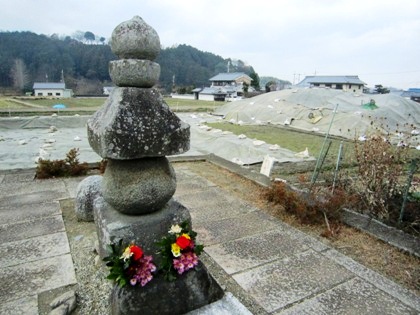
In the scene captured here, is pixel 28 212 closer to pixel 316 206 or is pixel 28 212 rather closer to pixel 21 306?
pixel 21 306

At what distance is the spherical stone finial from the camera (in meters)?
2.55

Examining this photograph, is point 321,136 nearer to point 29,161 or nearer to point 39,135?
point 29,161

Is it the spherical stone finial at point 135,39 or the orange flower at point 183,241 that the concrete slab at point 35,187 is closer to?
the spherical stone finial at point 135,39

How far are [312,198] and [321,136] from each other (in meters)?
10.5

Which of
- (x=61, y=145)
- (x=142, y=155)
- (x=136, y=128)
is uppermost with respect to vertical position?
(x=136, y=128)

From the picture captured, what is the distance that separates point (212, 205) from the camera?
4859mm

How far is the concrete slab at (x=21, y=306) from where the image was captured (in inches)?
95.3

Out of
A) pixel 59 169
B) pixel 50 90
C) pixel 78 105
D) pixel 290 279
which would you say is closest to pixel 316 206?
pixel 290 279

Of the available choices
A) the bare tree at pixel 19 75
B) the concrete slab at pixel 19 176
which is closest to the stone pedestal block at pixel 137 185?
the concrete slab at pixel 19 176

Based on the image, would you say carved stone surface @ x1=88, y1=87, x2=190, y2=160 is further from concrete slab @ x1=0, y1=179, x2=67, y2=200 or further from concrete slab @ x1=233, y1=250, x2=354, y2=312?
concrete slab @ x1=0, y1=179, x2=67, y2=200

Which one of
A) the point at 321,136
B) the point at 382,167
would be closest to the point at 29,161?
the point at 382,167

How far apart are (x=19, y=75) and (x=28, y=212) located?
2869 inches

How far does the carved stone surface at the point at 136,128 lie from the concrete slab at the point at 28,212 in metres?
2.35

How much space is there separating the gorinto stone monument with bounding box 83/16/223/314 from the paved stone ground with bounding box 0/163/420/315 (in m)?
0.29
